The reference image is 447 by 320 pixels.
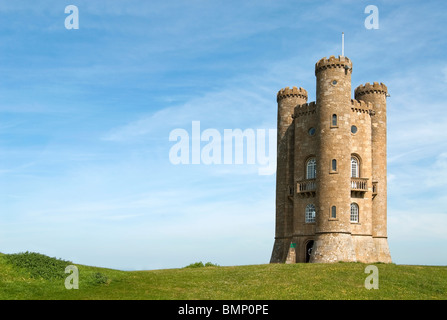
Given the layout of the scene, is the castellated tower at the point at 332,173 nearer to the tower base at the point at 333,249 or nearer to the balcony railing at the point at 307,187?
the tower base at the point at 333,249

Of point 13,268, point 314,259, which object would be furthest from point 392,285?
point 13,268

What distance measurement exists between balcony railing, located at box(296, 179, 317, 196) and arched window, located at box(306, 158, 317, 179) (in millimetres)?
821

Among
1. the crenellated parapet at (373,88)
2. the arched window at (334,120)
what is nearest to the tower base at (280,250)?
the arched window at (334,120)

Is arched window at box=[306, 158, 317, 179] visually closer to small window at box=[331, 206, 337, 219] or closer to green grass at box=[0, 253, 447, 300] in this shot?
small window at box=[331, 206, 337, 219]

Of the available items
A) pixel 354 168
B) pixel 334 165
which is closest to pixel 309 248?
pixel 334 165

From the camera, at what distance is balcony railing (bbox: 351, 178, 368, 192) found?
165 feet

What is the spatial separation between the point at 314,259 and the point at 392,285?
53.3ft

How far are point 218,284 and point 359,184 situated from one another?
949 inches

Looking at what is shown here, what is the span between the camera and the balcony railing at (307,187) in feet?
166

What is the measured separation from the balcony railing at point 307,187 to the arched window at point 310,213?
1318 mm

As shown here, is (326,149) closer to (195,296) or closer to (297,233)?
(297,233)

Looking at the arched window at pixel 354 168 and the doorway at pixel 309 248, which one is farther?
the arched window at pixel 354 168
